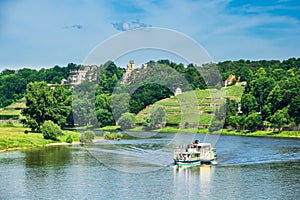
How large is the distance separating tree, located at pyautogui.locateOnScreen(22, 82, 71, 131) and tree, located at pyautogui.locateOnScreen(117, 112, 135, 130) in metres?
11.4

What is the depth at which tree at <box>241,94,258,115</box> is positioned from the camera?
93.9 meters

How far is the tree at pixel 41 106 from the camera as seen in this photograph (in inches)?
3031

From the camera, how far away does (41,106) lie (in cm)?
7762

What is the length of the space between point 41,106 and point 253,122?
34398 millimetres

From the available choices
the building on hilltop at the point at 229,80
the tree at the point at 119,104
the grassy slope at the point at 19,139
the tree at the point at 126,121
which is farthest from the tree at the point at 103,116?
the building on hilltop at the point at 229,80

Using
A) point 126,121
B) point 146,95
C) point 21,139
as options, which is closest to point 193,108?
point 126,121

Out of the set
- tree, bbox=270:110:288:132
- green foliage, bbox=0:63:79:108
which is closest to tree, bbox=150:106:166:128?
tree, bbox=270:110:288:132

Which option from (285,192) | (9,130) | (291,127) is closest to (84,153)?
(9,130)

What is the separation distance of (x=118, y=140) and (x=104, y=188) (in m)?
37.3

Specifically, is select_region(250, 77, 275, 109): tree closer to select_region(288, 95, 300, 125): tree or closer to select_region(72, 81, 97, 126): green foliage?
select_region(288, 95, 300, 125): tree

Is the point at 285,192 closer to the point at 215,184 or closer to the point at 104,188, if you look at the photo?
the point at 215,184

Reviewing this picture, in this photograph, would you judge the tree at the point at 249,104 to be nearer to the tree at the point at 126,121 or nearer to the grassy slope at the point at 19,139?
the tree at the point at 126,121

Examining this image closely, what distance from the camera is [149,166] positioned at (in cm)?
4794

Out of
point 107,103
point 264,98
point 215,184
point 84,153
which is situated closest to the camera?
point 215,184
